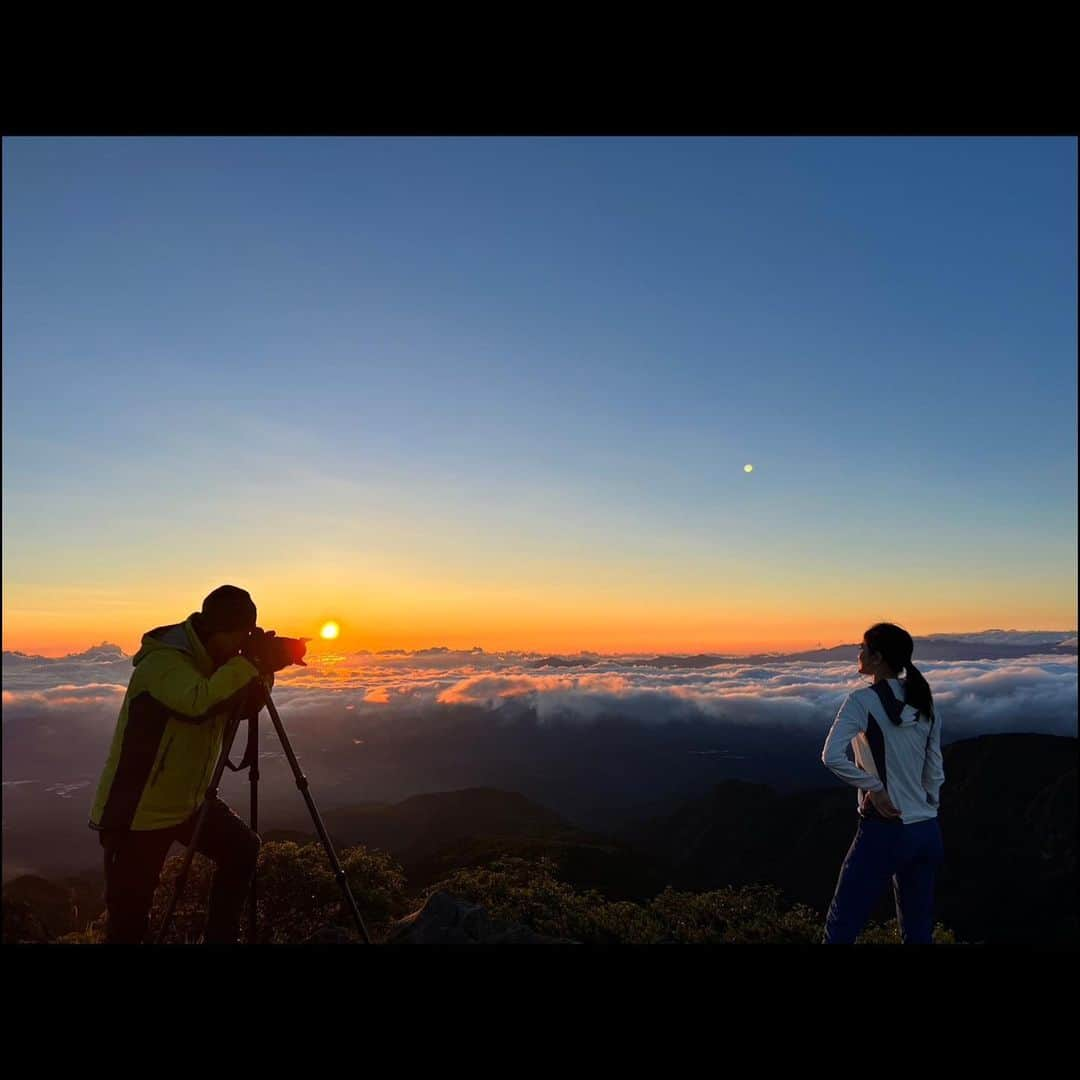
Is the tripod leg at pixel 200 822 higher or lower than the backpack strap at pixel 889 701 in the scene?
lower

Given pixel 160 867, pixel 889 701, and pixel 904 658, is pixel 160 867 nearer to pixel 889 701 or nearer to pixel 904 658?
pixel 889 701

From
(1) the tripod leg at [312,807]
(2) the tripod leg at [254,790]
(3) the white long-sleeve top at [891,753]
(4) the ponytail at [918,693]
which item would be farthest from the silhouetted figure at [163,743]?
(4) the ponytail at [918,693]

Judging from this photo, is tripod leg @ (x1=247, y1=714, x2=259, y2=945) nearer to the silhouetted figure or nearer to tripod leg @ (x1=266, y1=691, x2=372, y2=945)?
tripod leg @ (x1=266, y1=691, x2=372, y2=945)

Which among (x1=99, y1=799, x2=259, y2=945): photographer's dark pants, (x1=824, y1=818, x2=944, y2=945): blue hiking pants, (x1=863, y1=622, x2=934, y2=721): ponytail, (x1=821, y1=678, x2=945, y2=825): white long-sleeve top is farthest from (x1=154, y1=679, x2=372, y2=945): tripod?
(x1=863, y1=622, x2=934, y2=721): ponytail

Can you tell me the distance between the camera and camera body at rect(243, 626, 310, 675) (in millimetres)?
3795

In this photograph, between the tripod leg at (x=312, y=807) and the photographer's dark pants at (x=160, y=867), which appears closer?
the photographer's dark pants at (x=160, y=867)

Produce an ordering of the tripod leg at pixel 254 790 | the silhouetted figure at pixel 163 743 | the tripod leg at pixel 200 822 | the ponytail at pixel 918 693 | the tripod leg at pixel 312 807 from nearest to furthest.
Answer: the silhouetted figure at pixel 163 743 < the tripod leg at pixel 200 822 < the tripod leg at pixel 312 807 < the ponytail at pixel 918 693 < the tripod leg at pixel 254 790

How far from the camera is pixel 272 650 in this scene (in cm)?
386

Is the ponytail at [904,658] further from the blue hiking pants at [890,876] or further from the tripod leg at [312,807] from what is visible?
the tripod leg at [312,807]

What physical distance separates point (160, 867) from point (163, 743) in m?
0.71

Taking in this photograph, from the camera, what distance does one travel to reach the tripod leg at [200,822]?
11.9ft

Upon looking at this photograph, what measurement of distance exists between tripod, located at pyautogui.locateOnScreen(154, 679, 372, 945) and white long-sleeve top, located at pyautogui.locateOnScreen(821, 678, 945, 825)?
9.15ft

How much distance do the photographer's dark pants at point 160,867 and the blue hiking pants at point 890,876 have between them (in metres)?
3.32
